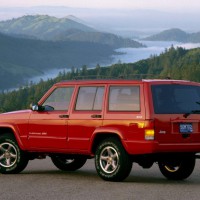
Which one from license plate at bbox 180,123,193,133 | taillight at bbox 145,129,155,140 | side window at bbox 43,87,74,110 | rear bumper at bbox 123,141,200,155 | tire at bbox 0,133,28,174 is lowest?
tire at bbox 0,133,28,174

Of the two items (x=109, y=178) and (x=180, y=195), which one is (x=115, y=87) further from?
(x=180, y=195)

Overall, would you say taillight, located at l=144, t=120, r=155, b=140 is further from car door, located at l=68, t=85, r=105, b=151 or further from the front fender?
the front fender

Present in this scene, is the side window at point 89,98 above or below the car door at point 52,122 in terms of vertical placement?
above

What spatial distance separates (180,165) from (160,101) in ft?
5.36

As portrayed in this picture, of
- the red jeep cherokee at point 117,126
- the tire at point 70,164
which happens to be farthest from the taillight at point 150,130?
the tire at point 70,164

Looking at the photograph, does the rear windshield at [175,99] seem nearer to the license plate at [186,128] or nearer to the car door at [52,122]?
the license plate at [186,128]

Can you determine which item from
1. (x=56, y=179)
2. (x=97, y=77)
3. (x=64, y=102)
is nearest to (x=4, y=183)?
(x=56, y=179)

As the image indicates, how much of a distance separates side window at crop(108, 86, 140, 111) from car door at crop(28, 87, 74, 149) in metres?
0.91

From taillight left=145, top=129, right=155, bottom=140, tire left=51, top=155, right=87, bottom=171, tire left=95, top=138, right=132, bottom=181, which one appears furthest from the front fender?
taillight left=145, top=129, right=155, bottom=140

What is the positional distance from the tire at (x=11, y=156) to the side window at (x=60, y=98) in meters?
0.98

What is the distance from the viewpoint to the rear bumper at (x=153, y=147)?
31.2 ft

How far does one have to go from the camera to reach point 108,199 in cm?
788

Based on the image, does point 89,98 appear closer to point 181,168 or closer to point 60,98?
point 60,98

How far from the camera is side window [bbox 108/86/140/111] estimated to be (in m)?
9.93
